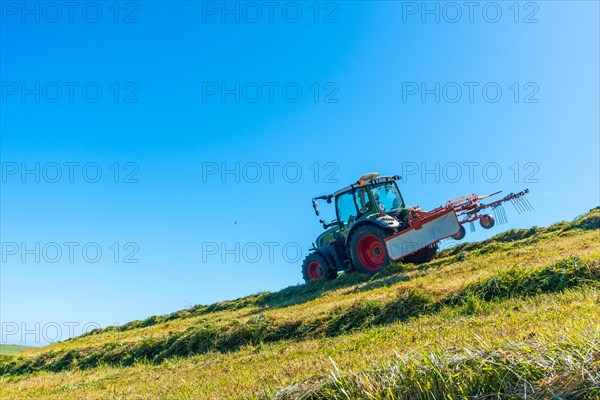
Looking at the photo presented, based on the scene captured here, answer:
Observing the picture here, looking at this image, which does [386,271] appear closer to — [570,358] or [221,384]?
[221,384]

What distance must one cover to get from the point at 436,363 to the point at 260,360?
3.36 metres

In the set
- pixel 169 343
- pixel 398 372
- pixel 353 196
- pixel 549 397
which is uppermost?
pixel 353 196

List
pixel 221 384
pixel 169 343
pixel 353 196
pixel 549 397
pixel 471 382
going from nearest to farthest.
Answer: pixel 549 397
pixel 471 382
pixel 221 384
pixel 169 343
pixel 353 196

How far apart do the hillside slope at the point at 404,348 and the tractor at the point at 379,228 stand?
744 millimetres

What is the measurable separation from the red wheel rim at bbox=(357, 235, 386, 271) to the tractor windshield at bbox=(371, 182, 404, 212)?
92cm

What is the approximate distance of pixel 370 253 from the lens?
40.7 feet

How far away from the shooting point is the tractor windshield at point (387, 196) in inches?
496

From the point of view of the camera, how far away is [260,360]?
5336 millimetres

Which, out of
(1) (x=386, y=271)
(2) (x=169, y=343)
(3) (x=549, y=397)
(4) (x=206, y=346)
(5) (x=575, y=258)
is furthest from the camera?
(1) (x=386, y=271)

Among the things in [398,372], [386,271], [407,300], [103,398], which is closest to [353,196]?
[386,271]

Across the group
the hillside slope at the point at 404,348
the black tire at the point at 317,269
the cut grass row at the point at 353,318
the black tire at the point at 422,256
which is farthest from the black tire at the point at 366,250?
the cut grass row at the point at 353,318

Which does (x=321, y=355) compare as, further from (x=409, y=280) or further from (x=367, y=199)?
(x=367, y=199)

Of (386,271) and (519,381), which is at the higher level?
(386,271)

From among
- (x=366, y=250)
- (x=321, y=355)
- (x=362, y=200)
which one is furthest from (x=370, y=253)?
(x=321, y=355)
